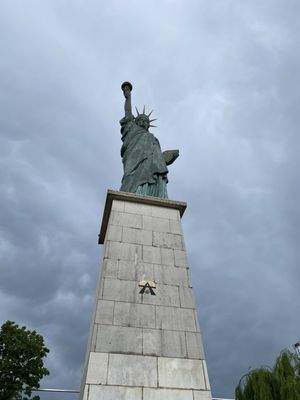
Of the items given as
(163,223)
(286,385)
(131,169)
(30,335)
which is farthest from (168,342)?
(30,335)

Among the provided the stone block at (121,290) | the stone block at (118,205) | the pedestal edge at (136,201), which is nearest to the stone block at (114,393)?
the stone block at (121,290)

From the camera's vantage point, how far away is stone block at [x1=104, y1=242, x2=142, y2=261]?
8070 millimetres

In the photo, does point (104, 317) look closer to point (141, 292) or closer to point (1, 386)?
point (141, 292)

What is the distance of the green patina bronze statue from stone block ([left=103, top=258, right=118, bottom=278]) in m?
3.40

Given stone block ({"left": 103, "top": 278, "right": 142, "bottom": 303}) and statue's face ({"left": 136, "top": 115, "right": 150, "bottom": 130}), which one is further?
statue's face ({"left": 136, "top": 115, "right": 150, "bottom": 130})

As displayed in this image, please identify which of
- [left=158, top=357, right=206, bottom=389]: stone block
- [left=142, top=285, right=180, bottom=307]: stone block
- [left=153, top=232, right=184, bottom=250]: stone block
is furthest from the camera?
[left=153, top=232, right=184, bottom=250]: stone block

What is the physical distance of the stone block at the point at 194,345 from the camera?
6586 millimetres

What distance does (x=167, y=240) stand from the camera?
29.2 ft

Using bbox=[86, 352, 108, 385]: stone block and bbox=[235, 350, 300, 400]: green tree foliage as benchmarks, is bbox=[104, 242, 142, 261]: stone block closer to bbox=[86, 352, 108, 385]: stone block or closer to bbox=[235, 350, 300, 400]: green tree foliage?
bbox=[86, 352, 108, 385]: stone block

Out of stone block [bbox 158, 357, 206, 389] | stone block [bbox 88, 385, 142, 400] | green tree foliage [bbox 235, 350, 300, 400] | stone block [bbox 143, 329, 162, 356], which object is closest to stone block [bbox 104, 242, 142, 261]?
stone block [bbox 143, 329, 162, 356]

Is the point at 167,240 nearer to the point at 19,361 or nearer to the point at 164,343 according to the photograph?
the point at 164,343

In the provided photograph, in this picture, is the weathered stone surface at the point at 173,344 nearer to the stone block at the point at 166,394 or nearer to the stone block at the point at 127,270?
the stone block at the point at 166,394

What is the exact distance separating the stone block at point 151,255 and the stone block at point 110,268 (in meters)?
0.78

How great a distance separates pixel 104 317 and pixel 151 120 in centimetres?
1119
